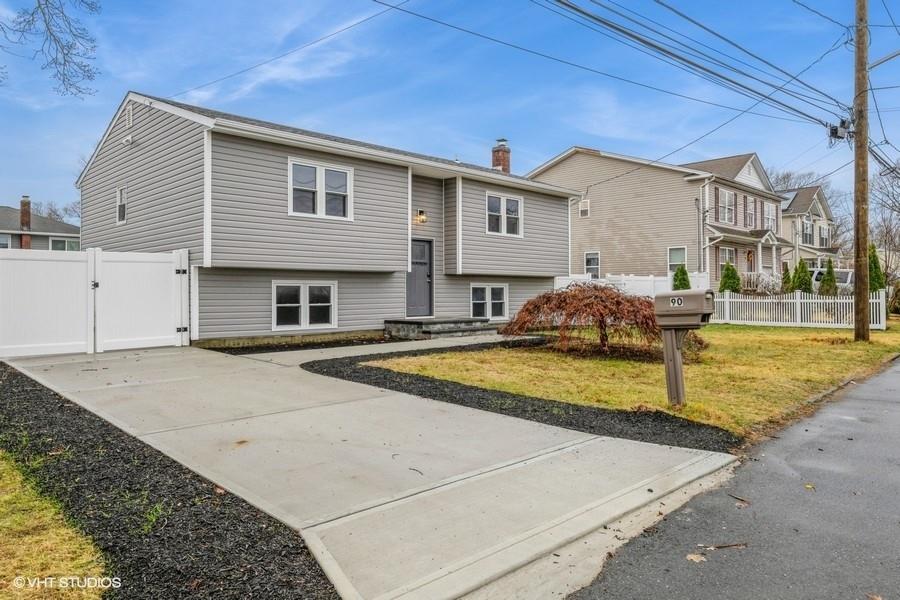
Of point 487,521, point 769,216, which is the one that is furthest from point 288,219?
point 769,216

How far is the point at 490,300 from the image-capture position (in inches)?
692

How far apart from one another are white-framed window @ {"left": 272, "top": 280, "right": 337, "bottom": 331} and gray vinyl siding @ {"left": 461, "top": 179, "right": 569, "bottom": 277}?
159 inches

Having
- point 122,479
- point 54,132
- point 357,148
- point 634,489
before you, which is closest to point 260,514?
point 122,479

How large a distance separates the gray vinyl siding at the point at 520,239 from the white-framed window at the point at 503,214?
0.12 m

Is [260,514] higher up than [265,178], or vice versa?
[265,178]

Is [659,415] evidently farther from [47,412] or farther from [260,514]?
[47,412]

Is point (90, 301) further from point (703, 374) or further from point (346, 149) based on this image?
point (703, 374)

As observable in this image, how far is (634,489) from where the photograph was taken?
12.5 feet

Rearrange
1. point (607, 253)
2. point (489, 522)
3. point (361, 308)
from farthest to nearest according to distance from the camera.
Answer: point (607, 253) < point (361, 308) < point (489, 522)

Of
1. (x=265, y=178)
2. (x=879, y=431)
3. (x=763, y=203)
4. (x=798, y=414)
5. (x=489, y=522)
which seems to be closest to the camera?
(x=489, y=522)

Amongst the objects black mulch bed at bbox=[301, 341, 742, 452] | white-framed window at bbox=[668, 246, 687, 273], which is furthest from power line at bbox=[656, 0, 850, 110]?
white-framed window at bbox=[668, 246, 687, 273]

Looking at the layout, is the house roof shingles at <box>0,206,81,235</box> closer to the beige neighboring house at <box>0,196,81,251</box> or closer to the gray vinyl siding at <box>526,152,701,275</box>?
the beige neighboring house at <box>0,196,81,251</box>

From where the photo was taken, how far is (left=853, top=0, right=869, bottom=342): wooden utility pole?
45.1 feet

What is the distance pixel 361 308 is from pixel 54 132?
12.9 metres
